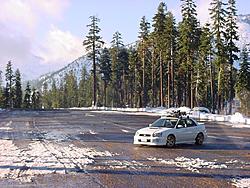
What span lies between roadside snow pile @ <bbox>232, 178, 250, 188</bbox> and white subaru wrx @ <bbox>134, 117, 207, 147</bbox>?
26.9ft

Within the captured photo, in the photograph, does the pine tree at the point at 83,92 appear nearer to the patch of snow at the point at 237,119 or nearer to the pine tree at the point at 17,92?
the pine tree at the point at 17,92

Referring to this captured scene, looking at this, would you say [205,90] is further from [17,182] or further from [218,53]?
[17,182]

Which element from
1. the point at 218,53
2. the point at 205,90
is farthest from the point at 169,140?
the point at 205,90

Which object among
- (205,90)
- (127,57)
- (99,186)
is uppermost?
(127,57)

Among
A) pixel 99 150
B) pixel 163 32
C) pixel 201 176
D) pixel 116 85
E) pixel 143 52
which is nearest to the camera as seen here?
pixel 201 176

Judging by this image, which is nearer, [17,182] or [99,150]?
[17,182]

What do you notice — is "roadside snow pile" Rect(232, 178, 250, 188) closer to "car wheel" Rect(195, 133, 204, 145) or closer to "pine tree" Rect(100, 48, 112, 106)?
"car wheel" Rect(195, 133, 204, 145)

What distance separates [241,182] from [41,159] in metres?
6.79

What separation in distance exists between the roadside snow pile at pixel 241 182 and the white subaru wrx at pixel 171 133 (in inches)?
323

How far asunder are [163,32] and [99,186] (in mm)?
73119

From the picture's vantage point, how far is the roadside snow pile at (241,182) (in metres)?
10.9

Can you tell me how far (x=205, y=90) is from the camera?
359ft

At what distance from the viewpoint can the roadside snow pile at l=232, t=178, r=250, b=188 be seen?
1087 cm

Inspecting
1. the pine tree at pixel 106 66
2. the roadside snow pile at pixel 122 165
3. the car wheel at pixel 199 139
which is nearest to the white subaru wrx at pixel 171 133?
the car wheel at pixel 199 139
